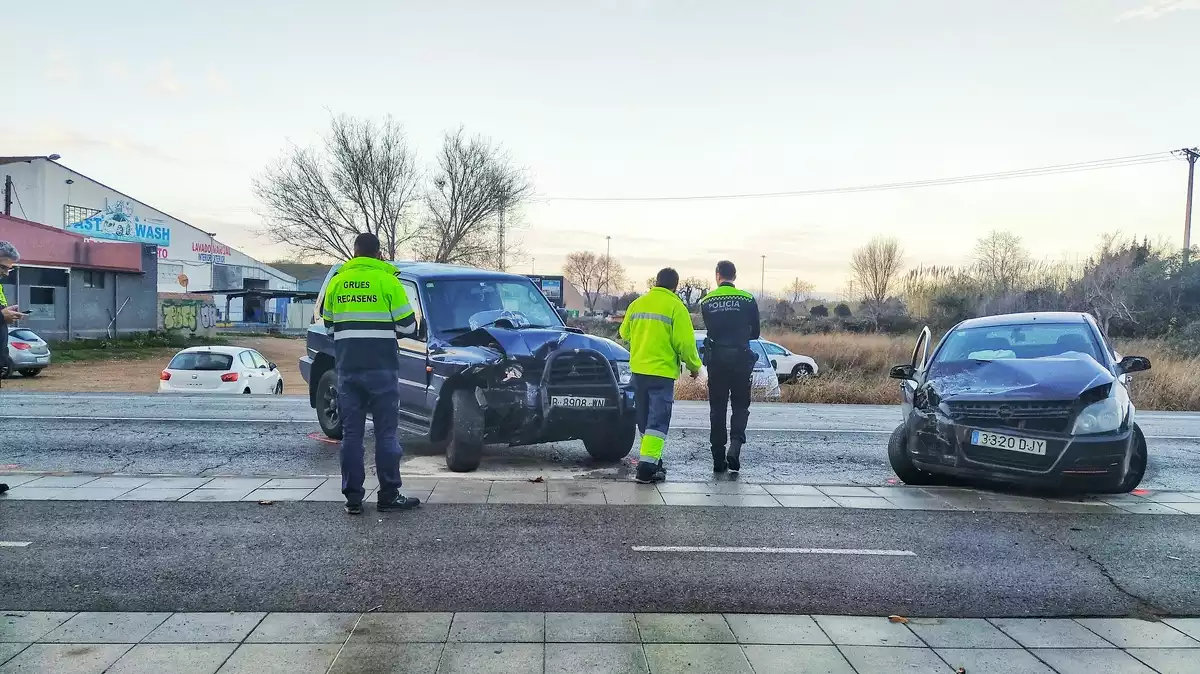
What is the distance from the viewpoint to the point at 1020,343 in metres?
7.69

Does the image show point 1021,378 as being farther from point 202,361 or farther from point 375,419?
point 202,361

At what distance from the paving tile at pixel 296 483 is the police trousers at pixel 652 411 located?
2786mm

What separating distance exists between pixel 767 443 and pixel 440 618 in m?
6.65

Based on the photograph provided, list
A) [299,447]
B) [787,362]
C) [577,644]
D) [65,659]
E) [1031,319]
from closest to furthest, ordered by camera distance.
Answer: [65,659]
[577,644]
[1031,319]
[299,447]
[787,362]

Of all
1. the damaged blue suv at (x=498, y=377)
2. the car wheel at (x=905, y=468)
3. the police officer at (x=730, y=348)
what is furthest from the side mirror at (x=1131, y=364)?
the damaged blue suv at (x=498, y=377)

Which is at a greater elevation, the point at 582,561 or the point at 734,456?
the point at 734,456

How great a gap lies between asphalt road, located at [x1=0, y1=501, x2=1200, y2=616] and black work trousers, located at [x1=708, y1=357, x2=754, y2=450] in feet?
5.01

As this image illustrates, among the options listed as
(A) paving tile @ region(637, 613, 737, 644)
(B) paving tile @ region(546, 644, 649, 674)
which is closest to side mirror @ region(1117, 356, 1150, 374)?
(A) paving tile @ region(637, 613, 737, 644)

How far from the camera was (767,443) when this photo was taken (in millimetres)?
10062

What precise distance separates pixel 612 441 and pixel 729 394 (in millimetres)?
1290

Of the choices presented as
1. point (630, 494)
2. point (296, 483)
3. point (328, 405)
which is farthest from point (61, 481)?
point (630, 494)

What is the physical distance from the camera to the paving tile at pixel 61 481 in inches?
265

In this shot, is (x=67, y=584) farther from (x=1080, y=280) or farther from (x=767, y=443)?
(x=1080, y=280)

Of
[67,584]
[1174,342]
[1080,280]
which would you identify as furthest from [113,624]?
[1080,280]
